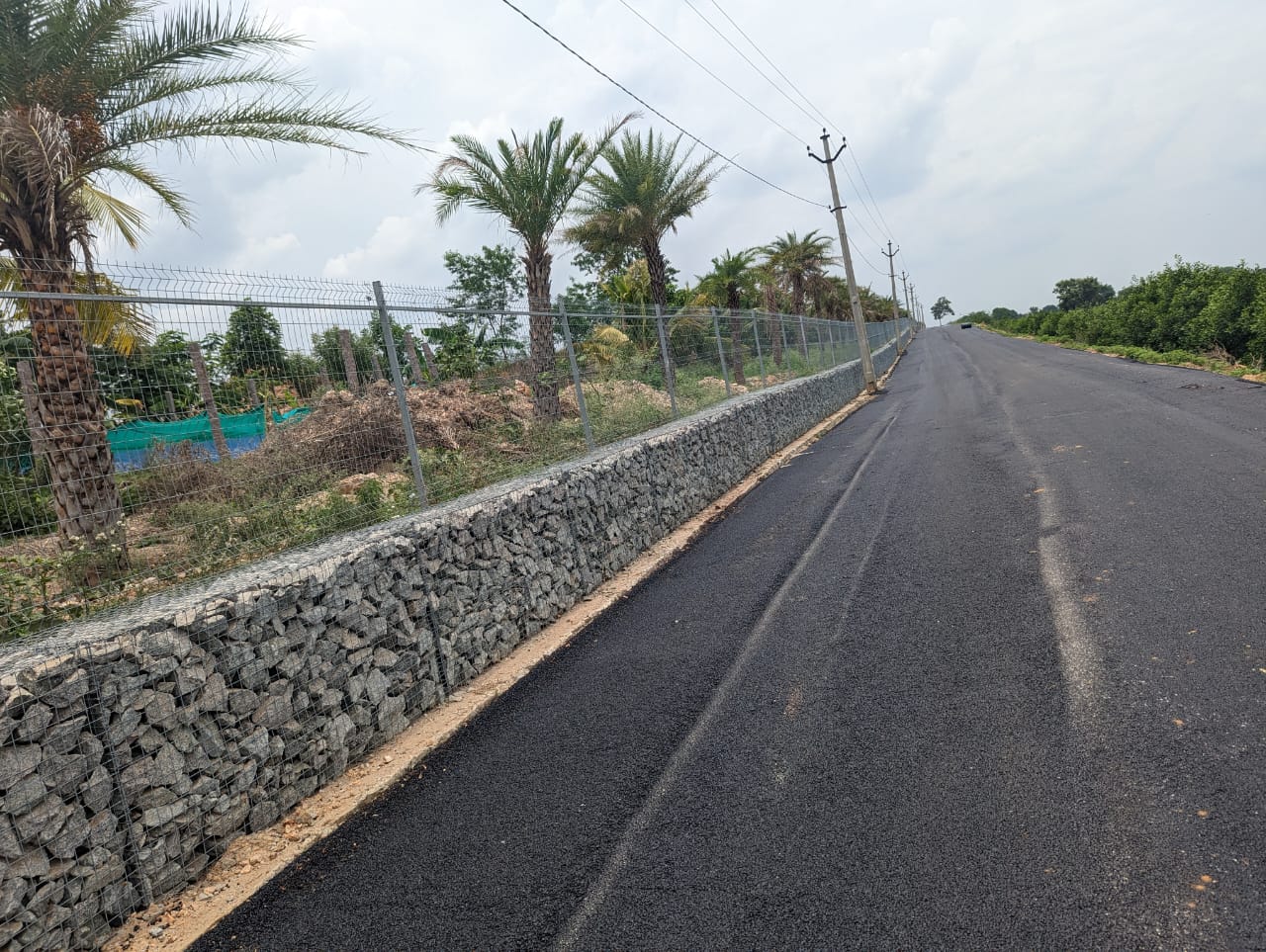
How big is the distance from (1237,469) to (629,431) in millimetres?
6456

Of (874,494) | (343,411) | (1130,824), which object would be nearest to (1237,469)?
(874,494)

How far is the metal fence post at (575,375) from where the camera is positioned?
316 inches

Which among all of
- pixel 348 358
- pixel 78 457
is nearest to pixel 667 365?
pixel 348 358

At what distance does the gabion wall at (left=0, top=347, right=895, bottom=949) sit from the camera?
9.64 feet

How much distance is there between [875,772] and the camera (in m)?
3.48

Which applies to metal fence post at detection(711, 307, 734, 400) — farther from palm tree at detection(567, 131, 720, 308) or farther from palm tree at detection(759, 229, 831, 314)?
palm tree at detection(759, 229, 831, 314)

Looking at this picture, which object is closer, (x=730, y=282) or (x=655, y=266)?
(x=655, y=266)

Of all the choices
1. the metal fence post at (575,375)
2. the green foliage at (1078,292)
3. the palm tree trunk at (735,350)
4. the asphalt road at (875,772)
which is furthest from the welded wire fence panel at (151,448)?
the green foliage at (1078,292)

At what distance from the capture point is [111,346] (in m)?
3.97

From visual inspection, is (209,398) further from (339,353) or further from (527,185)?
(527,185)

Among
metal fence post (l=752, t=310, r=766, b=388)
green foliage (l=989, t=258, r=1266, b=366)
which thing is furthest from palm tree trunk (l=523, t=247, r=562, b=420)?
green foliage (l=989, t=258, r=1266, b=366)

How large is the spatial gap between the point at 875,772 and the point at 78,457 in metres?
4.04

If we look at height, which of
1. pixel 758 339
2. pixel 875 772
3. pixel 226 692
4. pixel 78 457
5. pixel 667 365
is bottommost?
pixel 875 772

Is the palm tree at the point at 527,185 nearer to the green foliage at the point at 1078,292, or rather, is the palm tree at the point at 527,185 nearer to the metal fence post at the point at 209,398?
the metal fence post at the point at 209,398
